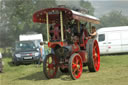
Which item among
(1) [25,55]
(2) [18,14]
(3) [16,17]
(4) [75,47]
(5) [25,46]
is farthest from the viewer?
(2) [18,14]

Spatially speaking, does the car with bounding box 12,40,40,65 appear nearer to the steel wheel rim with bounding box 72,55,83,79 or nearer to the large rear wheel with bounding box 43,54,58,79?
the large rear wheel with bounding box 43,54,58,79

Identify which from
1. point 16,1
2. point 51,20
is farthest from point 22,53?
point 16,1

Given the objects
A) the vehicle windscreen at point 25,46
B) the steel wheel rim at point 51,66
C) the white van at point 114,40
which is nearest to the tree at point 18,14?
the vehicle windscreen at point 25,46

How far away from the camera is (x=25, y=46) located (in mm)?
15164

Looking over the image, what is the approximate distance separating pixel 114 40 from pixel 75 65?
10.0m

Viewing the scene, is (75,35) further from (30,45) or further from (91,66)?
(30,45)

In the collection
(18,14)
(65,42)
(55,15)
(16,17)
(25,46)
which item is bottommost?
(25,46)

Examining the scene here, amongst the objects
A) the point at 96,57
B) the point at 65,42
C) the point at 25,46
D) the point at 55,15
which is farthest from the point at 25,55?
the point at 65,42

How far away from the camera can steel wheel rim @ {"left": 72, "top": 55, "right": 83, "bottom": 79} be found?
7.82m

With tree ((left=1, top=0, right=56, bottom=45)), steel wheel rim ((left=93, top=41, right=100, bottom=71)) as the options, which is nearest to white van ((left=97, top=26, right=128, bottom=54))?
steel wheel rim ((left=93, top=41, right=100, bottom=71))

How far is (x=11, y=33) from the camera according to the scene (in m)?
26.9

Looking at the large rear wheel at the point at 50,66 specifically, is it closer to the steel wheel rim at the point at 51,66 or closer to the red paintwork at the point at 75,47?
the steel wheel rim at the point at 51,66

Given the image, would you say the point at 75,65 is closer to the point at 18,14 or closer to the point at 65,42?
the point at 65,42

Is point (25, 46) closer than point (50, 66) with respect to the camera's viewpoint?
No
